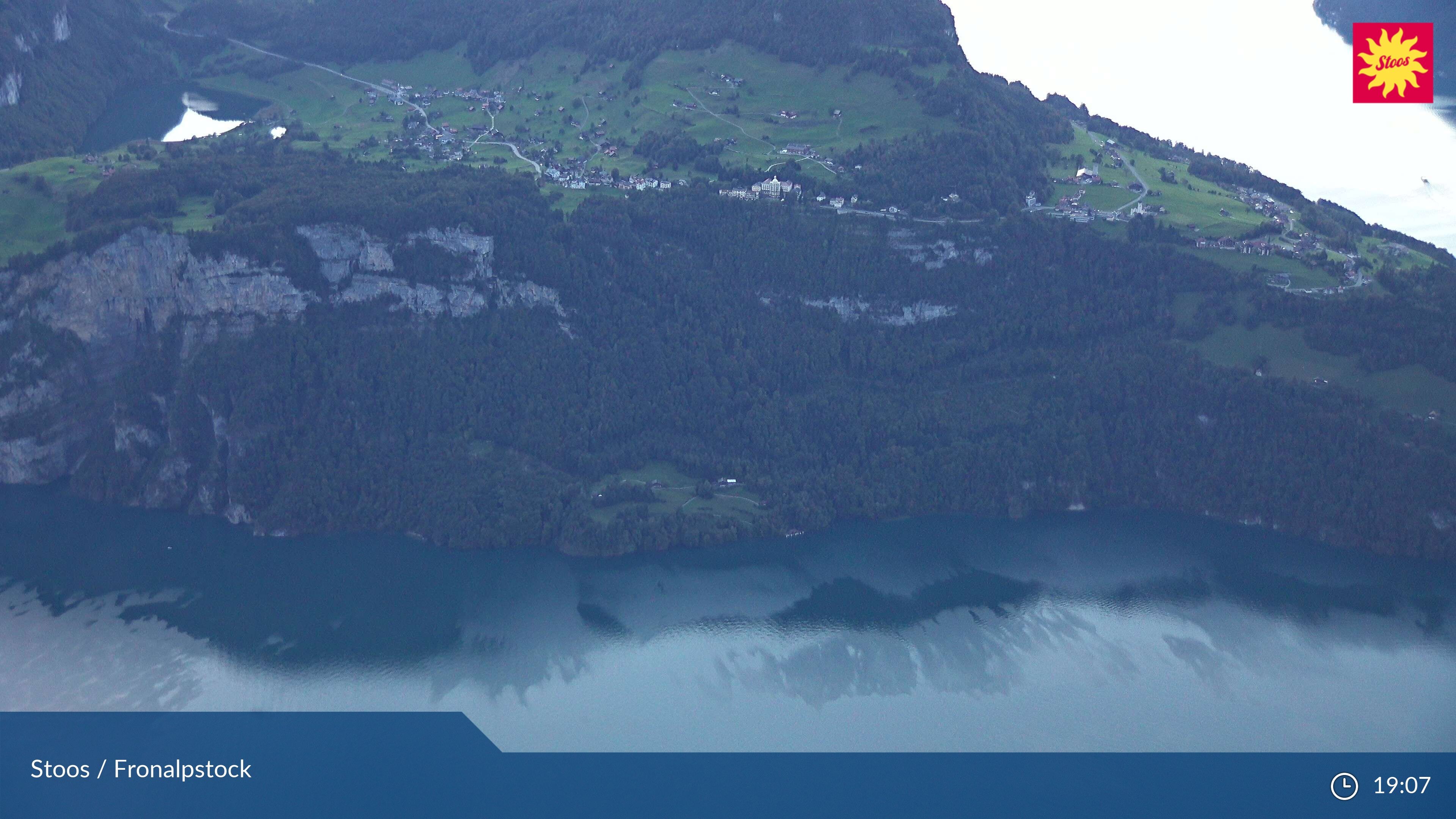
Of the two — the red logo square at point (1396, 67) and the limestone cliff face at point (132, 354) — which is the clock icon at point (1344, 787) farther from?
the red logo square at point (1396, 67)

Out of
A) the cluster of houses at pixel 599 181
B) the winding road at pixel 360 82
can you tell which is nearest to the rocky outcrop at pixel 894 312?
the cluster of houses at pixel 599 181

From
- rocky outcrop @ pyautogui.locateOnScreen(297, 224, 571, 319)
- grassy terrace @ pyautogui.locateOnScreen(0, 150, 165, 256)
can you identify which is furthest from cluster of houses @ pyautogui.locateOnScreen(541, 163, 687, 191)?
grassy terrace @ pyautogui.locateOnScreen(0, 150, 165, 256)

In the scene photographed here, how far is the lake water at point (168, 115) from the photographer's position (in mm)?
110375

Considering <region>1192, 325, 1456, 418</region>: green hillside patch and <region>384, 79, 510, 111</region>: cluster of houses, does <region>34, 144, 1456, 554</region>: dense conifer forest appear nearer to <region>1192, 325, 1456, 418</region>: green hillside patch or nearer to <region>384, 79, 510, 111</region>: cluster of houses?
<region>1192, 325, 1456, 418</region>: green hillside patch

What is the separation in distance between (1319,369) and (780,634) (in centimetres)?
3091

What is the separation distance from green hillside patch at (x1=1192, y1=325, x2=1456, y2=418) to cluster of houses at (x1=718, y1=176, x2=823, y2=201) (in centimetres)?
2373

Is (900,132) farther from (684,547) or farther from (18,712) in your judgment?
(18,712)

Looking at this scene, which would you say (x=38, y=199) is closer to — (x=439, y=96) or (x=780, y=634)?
(x=439, y=96)

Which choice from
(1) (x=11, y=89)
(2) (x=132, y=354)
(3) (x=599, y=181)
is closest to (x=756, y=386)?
(3) (x=599, y=181)

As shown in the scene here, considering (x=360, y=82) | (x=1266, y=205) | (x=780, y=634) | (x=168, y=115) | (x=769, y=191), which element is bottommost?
(x=780, y=634)

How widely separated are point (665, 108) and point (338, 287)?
2962 cm

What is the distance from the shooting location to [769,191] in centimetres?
8738

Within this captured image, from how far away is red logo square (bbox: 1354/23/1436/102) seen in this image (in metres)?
124

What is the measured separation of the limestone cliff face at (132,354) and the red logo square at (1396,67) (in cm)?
8695
